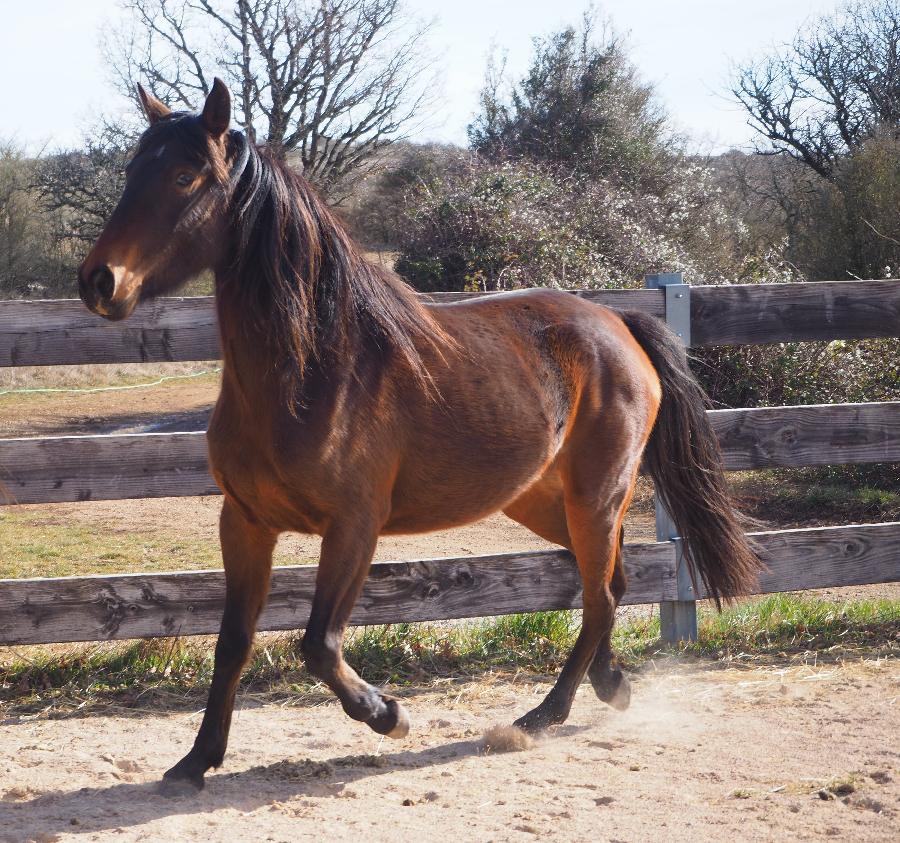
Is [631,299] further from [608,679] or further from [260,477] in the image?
[260,477]

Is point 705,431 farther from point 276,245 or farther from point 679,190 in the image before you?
point 679,190

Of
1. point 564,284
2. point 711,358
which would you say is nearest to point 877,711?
point 711,358

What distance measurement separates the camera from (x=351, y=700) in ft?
10.3

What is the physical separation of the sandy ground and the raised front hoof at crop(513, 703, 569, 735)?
0.06 m

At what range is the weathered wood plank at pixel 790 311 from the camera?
15.9ft

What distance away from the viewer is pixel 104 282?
2686mm

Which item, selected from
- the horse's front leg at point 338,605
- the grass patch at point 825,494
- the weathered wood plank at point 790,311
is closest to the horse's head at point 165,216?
the horse's front leg at point 338,605

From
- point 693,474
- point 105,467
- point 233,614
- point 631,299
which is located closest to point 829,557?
point 693,474

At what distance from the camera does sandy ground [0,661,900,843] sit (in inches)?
114

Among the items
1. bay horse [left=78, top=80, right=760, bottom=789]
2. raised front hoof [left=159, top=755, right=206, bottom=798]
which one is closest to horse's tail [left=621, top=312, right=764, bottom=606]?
bay horse [left=78, top=80, right=760, bottom=789]

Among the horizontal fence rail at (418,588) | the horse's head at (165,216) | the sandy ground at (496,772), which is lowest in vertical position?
the sandy ground at (496,772)

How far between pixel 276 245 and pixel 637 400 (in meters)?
1.73

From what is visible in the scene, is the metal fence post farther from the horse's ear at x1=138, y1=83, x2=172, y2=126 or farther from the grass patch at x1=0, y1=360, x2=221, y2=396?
the grass patch at x1=0, y1=360, x2=221, y2=396

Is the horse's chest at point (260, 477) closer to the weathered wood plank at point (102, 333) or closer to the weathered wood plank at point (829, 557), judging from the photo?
the weathered wood plank at point (102, 333)
